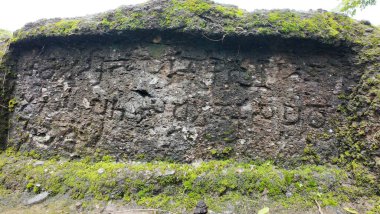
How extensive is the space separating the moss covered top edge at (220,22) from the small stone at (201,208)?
191cm

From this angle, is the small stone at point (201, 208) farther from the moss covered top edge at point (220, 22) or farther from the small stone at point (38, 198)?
the moss covered top edge at point (220, 22)

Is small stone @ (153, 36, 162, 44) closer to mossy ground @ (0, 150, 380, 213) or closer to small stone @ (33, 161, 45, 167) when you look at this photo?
mossy ground @ (0, 150, 380, 213)

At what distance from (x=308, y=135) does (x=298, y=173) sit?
0.50 m

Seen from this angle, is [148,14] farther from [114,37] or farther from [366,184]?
[366,184]

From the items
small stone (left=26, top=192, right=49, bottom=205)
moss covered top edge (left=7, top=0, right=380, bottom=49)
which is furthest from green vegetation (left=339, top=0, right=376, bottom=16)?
small stone (left=26, top=192, right=49, bottom=205)

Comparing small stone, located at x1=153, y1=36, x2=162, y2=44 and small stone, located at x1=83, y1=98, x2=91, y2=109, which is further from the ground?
small stone, located at x1=153, y1=36, x2=162, y2=44

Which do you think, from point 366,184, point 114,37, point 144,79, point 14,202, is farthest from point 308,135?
point 14,202

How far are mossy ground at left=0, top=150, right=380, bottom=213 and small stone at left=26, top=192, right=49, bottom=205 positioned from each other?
0.22ft

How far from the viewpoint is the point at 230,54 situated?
11.4 feet

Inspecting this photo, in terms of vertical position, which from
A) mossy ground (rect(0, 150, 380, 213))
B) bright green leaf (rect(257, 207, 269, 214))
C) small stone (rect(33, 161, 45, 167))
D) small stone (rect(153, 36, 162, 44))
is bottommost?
bright green leaf (rect(257, 207, 269, 214))

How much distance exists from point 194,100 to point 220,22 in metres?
0.98

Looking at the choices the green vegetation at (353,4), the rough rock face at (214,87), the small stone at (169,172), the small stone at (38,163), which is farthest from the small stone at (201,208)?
the green vegetation at (353,4)

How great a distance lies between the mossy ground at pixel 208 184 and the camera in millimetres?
2834

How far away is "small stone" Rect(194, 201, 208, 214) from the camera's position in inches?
107
